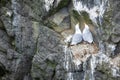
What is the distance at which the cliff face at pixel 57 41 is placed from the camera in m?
11.5

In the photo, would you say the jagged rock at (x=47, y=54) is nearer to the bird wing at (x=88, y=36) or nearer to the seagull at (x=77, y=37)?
the seagull at (x=77, y=37)

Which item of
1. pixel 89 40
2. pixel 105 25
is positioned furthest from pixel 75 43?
pixel 105 25

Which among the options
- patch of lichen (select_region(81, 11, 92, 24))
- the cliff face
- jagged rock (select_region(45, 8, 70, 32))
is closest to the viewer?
the cliff face

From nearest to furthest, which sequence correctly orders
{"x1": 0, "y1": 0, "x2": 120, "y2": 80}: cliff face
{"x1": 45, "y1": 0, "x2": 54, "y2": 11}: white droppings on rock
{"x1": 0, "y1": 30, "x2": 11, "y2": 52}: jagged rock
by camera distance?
{"x1": 0, "y1": 0, "x2": 120, "y2": 80}: cliff face
{"x1": 45, "y1": 0, "x2": 54, "y2": 11}: white droppings on rock
{"x1": 0, "y1": 30, "x2": 11, "y2": 52}: jagged rock

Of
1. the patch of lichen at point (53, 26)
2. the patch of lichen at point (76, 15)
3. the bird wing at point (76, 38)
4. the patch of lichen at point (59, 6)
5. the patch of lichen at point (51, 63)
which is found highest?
the patch of lichen at point (59, 6)

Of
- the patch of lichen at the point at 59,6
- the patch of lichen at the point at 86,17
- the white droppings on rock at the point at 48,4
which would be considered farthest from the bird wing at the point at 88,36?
the white droppings on rock at the point at 48,4

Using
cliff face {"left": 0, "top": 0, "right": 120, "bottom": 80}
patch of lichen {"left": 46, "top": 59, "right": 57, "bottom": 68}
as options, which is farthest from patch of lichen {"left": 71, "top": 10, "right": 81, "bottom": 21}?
patch of lichen {"left": 46, "top": 59, "right": 57, "bottom": 68}

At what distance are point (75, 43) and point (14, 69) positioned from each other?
2.40 m

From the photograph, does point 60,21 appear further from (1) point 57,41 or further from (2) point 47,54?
(2) point 47,54

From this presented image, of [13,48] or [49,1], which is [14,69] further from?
[49,1]

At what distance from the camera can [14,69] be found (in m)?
13.3

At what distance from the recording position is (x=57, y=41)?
12.6 meters

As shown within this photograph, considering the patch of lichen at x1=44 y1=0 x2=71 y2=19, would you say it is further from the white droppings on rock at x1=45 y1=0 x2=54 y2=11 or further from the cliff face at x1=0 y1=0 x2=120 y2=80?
Answer: the white droppings on rock at x1=45 y1=0 x2=54 y2=11

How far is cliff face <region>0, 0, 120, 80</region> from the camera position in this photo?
1148cm
